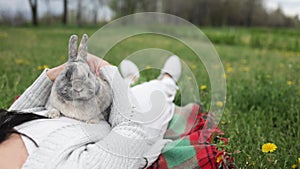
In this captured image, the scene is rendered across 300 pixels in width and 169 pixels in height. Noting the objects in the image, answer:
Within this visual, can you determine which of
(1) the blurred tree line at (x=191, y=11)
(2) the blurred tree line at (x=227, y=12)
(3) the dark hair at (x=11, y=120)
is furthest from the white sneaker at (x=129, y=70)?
(2) the blurred tree line at (x=227, y=12)

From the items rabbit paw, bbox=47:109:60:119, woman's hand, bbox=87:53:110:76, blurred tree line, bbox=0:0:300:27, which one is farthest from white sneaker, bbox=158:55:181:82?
blurred tree line, bbox=0:0:300:27

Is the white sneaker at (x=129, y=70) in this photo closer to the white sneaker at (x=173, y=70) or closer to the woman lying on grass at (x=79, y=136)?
the white sneaker at (x=173, y=70)

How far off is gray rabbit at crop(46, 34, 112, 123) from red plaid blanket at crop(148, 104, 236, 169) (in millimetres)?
299

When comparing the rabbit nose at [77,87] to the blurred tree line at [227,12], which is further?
the blurred tree line at [227,12]

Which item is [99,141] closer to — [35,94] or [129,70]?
[35,94]

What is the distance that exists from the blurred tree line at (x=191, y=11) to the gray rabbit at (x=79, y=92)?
8.97 metres

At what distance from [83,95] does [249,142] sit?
726 millimetres

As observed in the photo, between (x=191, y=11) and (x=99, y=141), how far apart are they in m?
13.4

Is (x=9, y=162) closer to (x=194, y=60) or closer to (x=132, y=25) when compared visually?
(x=132, y=25)

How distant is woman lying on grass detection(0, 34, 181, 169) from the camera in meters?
1.02

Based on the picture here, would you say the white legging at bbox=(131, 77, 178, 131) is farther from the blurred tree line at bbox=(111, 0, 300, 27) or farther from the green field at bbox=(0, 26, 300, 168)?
the blurred tree line at bbox=(111, 0, 300, 27)

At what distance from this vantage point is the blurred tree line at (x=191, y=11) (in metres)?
10.8

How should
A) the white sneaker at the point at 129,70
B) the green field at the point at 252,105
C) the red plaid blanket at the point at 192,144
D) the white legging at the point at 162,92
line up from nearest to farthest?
the red plaid blanket at the point at 192,144 → the green field at the point at 252,105 → the white legging at the point at 162,92 → the white sneaker at the point at 129,70

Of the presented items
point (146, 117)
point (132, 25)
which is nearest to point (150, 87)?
point (146, 117)
